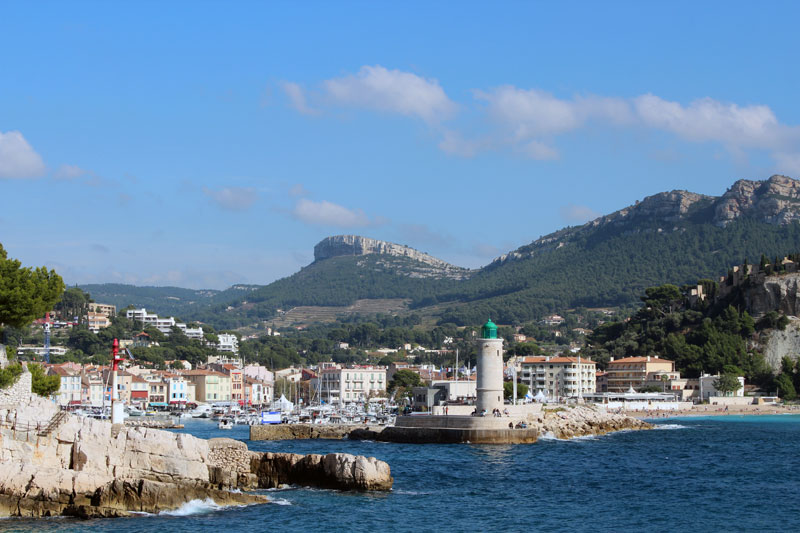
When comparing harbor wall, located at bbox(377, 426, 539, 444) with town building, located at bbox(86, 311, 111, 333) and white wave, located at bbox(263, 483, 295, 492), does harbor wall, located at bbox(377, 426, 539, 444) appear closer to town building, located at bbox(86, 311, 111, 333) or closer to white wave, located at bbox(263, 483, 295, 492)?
white wave, located at bbox(263, 483, 295, 492)

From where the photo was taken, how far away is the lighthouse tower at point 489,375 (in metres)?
59.1

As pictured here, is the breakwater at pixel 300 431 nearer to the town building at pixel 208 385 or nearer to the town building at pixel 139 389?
the town building at pixel 139 389

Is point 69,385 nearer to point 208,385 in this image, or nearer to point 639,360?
point 208,385

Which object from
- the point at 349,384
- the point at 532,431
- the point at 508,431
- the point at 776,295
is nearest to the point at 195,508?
the point at 508,431

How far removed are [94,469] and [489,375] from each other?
3378 cm

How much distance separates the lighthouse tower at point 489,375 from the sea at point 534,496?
4.26 meters

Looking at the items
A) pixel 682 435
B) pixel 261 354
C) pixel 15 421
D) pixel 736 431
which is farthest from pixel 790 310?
pixel 15 421

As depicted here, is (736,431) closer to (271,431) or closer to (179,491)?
(271,431)

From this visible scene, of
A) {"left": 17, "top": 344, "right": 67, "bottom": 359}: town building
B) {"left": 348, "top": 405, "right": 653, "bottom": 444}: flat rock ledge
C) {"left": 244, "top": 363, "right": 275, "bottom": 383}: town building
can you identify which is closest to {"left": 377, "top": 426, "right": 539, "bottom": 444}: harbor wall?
{"left": 348, "top": 405, "right": 653, "bottom": 444}: flat rock ledge

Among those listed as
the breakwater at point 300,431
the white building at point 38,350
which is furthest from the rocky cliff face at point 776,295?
the white building at point 38,350

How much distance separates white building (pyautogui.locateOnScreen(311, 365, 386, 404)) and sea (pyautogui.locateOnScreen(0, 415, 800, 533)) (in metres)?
60.8

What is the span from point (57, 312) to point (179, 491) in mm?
127573

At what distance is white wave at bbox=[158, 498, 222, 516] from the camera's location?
28.5 m

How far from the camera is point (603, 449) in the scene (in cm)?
5572
